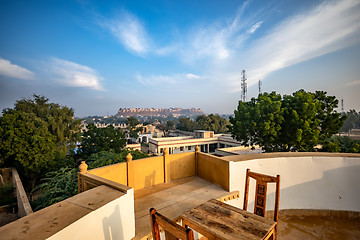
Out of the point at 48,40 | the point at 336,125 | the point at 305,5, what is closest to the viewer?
the point at 305,5

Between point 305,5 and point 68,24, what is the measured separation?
16.7m

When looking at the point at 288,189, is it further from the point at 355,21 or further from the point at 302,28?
the point at 355,21

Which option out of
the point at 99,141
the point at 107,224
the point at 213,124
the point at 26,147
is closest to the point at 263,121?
the point at 107,224

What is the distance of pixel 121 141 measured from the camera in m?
18.5

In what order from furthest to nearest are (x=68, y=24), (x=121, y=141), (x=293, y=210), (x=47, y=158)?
(x=121, y=141)
(x=68, y=24)
(x=47, y=158)
(x=293, y=210)

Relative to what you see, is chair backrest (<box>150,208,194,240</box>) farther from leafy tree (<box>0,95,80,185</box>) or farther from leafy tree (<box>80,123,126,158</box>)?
leafy tree (<box>80,123,126,158</box>)

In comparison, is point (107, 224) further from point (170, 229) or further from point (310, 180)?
point (310, 180)

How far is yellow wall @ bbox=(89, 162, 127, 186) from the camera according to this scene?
3508 mm

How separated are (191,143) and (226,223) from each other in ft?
88.6

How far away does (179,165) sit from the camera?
4.98 m

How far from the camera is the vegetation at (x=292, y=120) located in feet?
30.3

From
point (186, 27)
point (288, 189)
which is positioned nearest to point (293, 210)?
point (288, 189)

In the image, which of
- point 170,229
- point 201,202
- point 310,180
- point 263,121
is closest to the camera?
point 170,229

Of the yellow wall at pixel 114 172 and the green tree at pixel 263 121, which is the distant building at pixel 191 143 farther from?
the yellow wall at pixel 114 172
